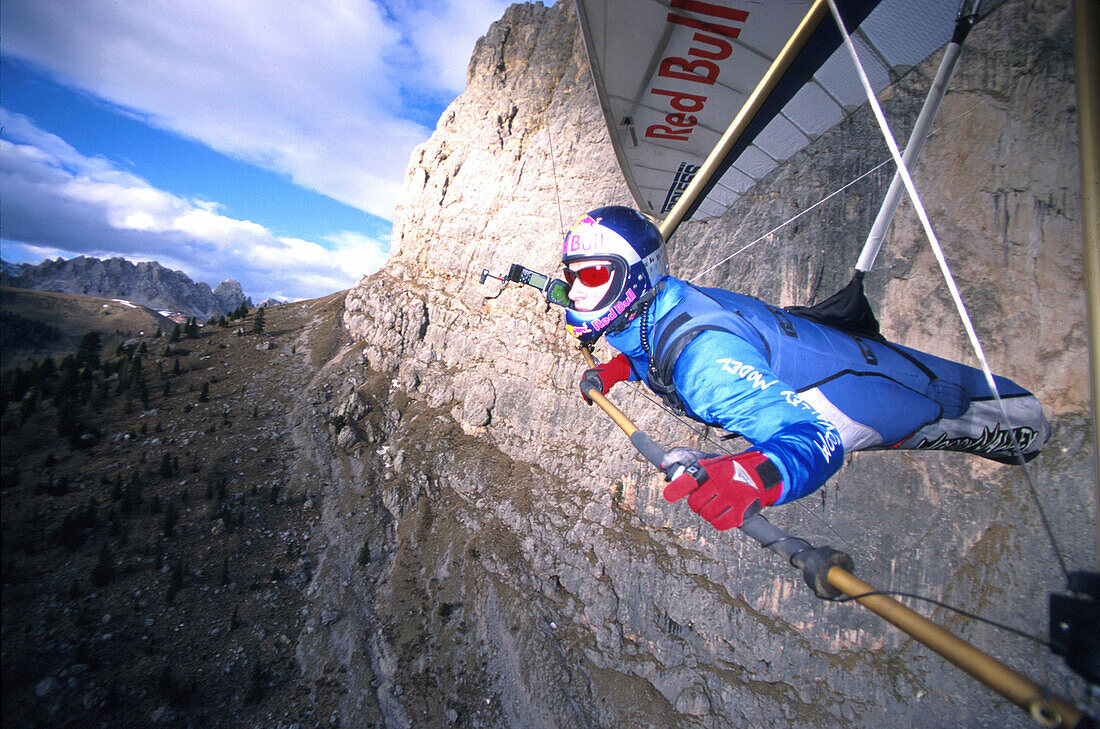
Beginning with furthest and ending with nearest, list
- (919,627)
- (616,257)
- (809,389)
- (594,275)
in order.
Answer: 1. (594,275)
2. (616,257)
3. (809,389)
4. (919,627)

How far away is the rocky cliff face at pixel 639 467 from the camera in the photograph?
19.9 ft

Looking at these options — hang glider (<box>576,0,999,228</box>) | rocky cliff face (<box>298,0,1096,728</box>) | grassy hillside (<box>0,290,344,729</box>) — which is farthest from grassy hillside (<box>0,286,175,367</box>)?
rocky cliff face (<box>298,0,1096,728</box>)

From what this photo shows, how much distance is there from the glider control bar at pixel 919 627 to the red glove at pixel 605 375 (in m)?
2.72

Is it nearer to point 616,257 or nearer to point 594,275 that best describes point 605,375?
point 594,275

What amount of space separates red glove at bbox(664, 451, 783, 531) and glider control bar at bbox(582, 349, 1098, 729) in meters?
0.16

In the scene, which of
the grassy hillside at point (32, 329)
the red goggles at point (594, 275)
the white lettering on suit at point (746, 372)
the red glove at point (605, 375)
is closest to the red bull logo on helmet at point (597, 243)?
the red goggles at point (594, 275)

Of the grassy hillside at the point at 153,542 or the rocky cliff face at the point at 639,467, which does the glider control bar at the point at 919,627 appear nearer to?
the rocky cliff face at the point at 639,467

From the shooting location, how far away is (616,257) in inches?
142

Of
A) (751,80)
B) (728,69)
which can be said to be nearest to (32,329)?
(728,69)

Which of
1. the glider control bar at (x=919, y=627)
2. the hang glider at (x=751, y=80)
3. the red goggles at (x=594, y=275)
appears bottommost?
the glider control bar at (x=919, y=627)

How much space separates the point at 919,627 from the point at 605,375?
3573mm

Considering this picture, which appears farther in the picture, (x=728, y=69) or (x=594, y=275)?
(x=728, y=69)

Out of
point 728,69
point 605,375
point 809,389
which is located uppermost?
point 728,69

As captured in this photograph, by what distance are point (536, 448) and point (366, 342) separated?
16.0 meters
